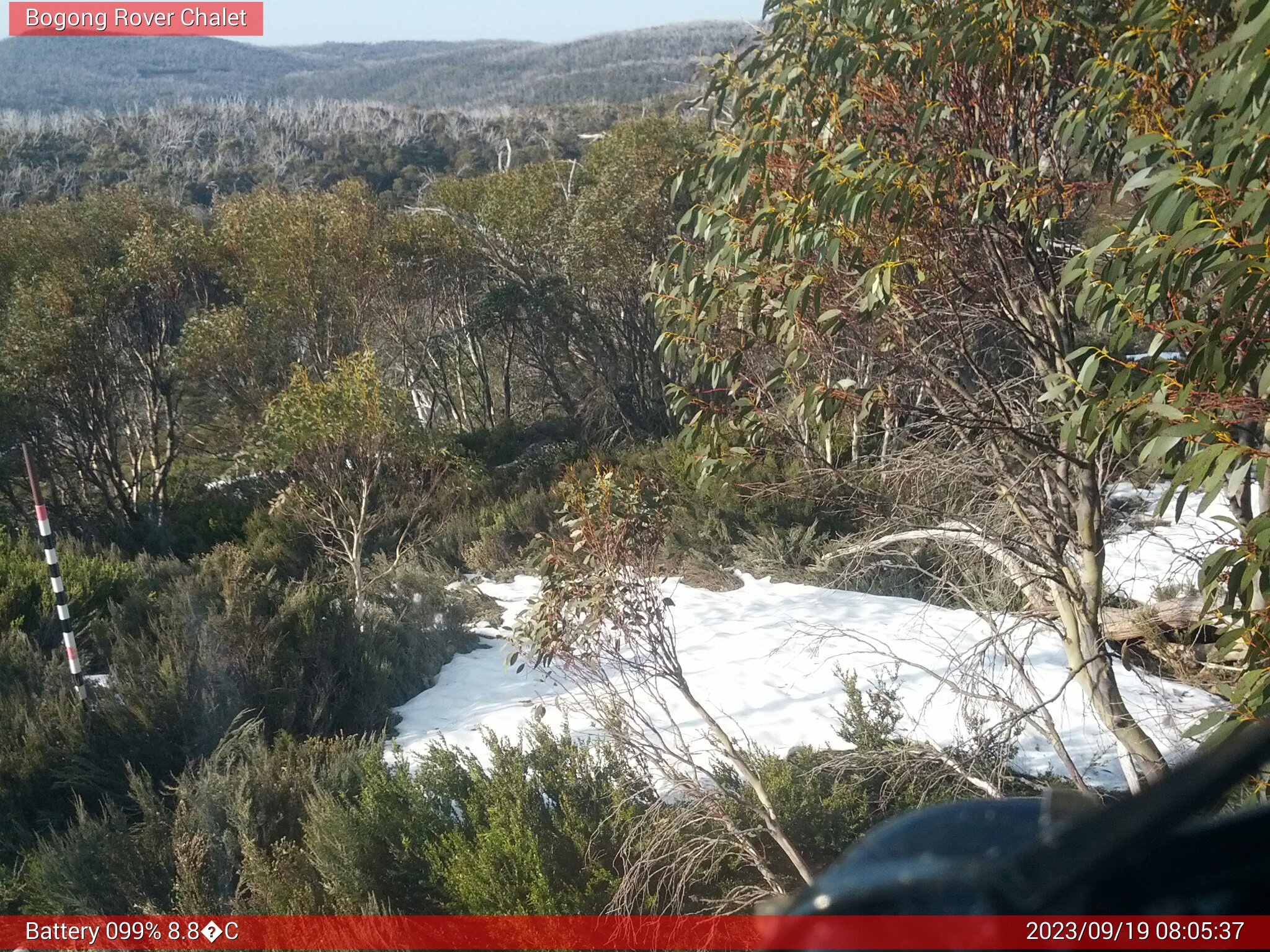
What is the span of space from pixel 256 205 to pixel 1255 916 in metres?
15.3

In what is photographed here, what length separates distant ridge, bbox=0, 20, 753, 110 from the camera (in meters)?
42.9

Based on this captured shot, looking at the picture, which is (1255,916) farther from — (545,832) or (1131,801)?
Result: (545,832)

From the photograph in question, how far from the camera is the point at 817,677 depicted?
5.81 m

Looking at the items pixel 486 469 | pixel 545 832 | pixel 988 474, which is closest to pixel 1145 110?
pixel 988 474

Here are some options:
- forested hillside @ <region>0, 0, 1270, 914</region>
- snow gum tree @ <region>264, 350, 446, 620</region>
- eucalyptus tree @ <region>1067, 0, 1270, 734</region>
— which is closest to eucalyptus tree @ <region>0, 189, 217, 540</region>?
forested hillside @ <region>0, 0, 1270, 914</region>

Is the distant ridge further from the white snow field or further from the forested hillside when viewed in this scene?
the forested hillside

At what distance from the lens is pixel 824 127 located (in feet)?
10.9

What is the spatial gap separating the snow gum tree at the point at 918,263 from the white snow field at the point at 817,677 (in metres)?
0.46

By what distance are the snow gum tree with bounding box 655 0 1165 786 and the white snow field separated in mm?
457

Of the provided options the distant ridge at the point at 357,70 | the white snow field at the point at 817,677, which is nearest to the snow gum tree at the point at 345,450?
the white snow field at the point at 817,677

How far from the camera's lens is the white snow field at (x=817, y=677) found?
450cm

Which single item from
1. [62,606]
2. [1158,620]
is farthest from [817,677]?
[62,606]

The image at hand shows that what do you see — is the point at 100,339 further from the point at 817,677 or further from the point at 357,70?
the point at 357,70

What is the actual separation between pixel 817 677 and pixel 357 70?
2612 inches
